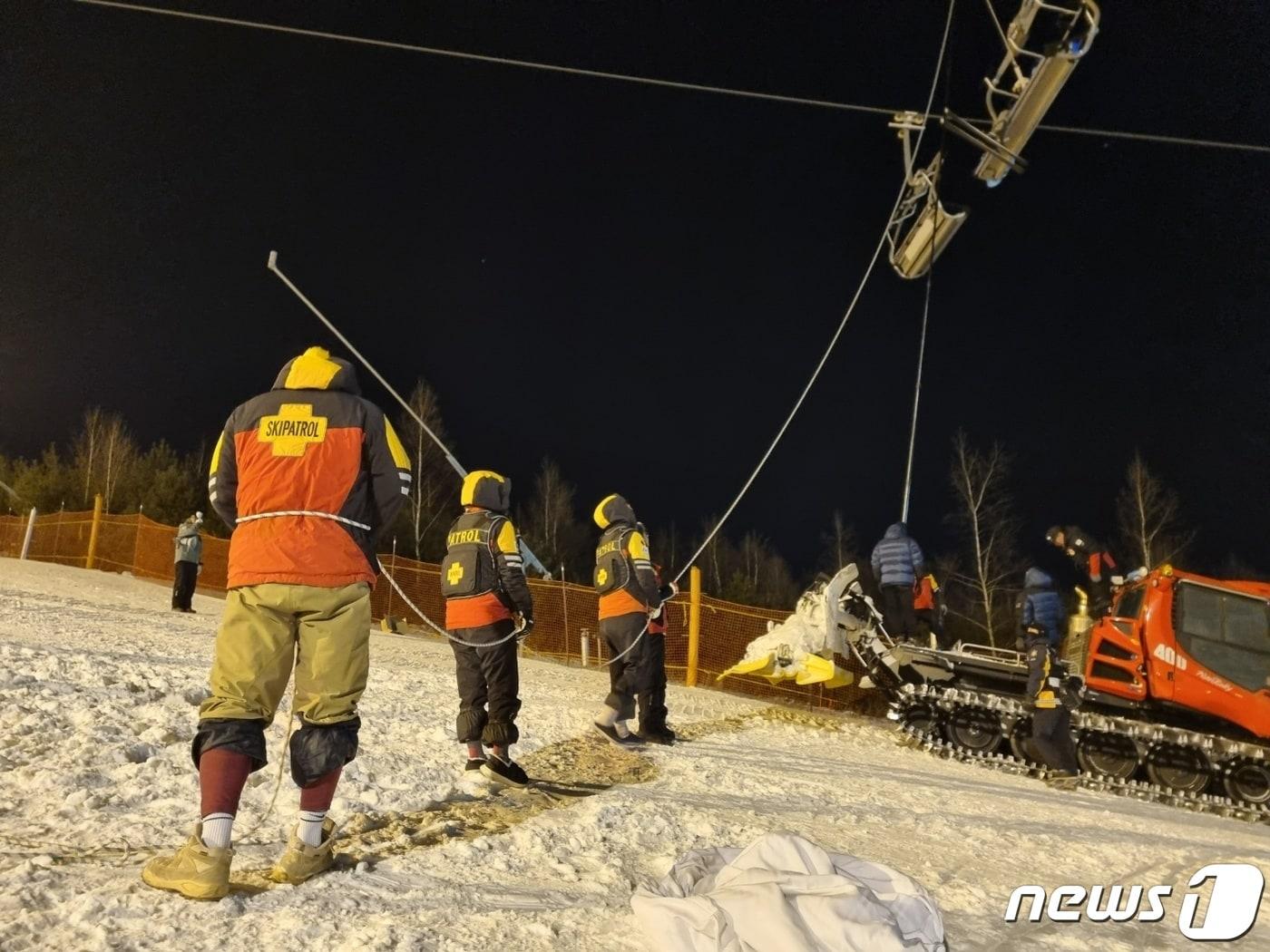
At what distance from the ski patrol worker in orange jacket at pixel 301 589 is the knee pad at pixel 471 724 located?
1.79 m

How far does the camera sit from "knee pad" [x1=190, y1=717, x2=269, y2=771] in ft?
9.09

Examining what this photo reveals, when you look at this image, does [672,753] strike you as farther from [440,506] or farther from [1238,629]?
[440,506]

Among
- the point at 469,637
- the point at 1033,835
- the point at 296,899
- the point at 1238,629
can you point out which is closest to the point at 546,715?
the point at 469,637

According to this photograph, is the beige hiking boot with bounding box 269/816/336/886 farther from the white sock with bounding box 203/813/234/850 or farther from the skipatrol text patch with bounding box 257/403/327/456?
the skipatrol text patch with bounding box 257/403/327/456

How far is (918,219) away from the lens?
9586mm

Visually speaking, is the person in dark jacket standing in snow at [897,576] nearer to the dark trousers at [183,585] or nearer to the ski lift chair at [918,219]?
the ski lift chair at [918,219]

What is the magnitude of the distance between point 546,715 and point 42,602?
7.08 meters

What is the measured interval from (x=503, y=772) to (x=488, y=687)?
0.61m

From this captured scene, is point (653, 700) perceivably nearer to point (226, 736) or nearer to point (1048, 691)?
point (226, 736)

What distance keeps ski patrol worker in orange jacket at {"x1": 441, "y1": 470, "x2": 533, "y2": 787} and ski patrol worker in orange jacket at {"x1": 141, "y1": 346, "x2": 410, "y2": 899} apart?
188 centimetres

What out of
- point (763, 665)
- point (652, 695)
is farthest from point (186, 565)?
point (652, 695)

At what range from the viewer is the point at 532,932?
8.46 ft

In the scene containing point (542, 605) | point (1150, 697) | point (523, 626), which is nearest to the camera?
point (523, 626)

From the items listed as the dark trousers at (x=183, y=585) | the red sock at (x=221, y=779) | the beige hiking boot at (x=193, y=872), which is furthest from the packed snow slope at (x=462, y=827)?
the dark trousers at (x=183, y=585)
